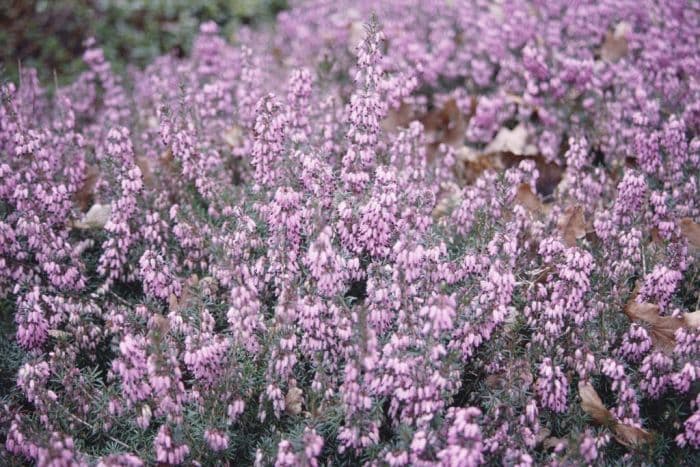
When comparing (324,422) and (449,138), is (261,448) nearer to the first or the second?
(324,422)

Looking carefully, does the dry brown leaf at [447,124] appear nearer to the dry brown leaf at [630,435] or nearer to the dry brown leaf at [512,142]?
the dry brown leaf at [512,142]

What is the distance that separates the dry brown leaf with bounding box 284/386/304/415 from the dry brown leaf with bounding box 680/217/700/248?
2857 mm

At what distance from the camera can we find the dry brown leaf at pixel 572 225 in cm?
463

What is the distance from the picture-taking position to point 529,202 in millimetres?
4992

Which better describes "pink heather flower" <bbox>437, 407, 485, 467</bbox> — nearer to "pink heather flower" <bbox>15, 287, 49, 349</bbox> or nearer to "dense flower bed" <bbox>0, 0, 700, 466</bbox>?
"dense flower bed" <bbox>0, 0, 700, 466</bbox>

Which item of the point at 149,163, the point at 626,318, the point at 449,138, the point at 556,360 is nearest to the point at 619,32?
the point at 449,138

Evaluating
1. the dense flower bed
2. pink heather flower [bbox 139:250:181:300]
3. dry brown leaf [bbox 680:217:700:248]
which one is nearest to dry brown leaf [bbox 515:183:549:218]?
the dense flower bed

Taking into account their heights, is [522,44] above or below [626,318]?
above

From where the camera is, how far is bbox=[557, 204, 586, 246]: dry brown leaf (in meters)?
4.63

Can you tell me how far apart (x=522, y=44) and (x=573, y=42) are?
602 millimetres

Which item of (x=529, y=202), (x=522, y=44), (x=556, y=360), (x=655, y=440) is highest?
(x=522, y=44)

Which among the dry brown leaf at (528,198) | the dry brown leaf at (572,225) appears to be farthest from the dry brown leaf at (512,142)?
the dry brown leaf at (572,225)

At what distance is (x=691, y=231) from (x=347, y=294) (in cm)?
243

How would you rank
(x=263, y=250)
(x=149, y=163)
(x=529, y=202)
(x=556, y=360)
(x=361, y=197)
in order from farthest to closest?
(x=149, y=163)
(x=529, y=202)
(x=263, y=250)
(x=361, y=197)
(x=556, y=360)
